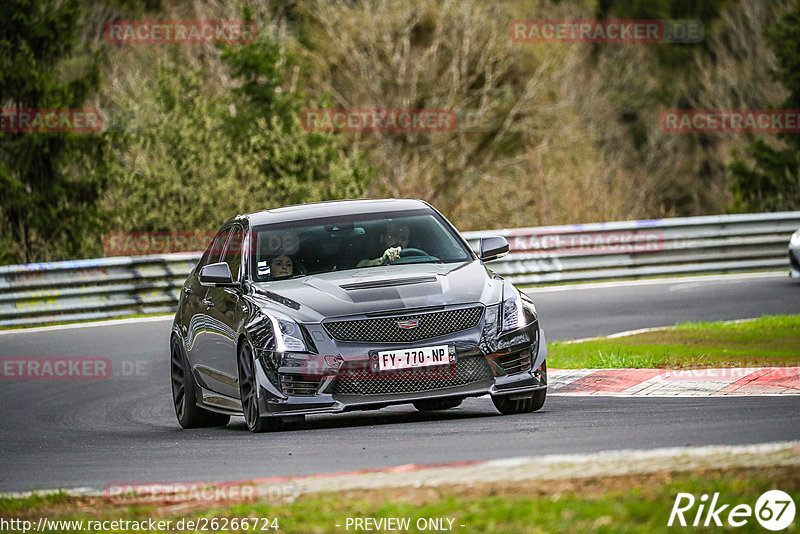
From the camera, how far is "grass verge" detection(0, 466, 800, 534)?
17.9ft

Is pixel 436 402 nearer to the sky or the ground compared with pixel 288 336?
nearer to the ground

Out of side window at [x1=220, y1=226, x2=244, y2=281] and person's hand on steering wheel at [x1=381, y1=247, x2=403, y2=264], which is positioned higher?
person's hand on steering wheel at [x1=381, y1=247, x2=403, y2=264]

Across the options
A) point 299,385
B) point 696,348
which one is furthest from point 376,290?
point 696,348

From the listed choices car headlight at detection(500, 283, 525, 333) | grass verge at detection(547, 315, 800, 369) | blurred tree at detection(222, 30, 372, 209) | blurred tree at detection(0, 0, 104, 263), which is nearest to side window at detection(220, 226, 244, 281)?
car headlight at detection(500, 283, 525, 333)

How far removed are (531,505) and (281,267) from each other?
497 centimetres

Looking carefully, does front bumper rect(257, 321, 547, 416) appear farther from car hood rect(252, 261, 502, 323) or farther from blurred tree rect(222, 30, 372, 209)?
blurred tree rect(222, 30, 372, 209)

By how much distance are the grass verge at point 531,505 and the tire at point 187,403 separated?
4631 mm

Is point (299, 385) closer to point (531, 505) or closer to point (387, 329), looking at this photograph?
point (387, 329)

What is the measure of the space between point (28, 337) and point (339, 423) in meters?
9.55

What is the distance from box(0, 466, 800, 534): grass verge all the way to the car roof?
457 centimetres

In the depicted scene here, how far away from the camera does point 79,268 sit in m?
A: 21.6

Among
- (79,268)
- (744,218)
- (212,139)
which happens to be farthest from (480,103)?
(79,268)

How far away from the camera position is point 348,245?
1059 cm

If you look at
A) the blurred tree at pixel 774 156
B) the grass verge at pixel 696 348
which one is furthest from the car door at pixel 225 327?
the blurred tree at pixel 774 156
